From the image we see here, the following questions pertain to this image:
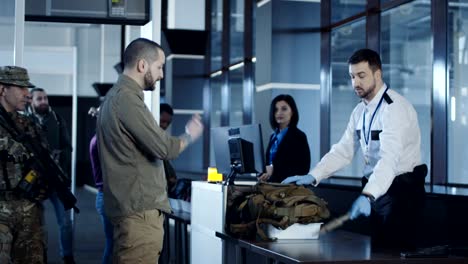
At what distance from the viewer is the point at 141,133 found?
389 cm

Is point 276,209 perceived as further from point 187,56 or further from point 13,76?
point 187,56

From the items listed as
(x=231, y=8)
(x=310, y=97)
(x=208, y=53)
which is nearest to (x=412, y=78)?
(x=310, y=97)

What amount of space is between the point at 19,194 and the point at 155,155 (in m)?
1.37

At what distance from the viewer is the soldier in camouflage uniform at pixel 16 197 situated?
4918mm

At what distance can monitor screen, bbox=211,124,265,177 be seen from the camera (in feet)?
16.8

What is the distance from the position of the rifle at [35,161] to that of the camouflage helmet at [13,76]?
0.52 feet

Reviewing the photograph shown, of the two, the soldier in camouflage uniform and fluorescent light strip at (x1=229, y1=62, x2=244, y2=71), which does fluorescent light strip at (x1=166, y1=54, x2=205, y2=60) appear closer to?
fluorescent light strip at (x1=229, y1=62, x2=244, y2=71)

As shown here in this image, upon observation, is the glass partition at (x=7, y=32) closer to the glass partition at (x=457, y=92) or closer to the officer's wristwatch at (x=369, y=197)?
the officer's wristwatch at (x=369, y=197)

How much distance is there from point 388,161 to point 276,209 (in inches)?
25.2

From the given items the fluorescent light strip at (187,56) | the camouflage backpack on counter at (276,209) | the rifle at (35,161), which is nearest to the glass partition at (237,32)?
the fluorescent light strip at (187,56)

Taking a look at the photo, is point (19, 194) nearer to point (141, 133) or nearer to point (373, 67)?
point (141, 133)

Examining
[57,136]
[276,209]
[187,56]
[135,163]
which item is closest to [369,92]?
[276,209]

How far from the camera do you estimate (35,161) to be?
16.7 feet

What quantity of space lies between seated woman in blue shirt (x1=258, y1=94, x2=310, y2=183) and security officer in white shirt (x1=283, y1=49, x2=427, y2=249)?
204cm
